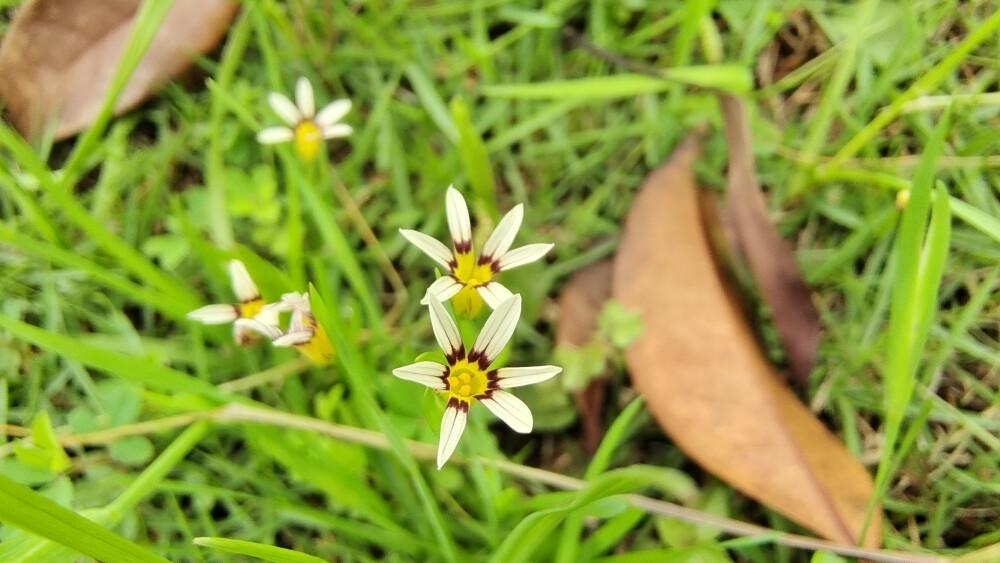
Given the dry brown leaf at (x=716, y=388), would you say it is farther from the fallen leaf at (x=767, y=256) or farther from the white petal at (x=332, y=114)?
the white petal at (x=332, y=114)

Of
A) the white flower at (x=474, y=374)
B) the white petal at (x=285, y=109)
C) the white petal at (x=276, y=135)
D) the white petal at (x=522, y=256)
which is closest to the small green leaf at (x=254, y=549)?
the white flower at (x=474, y=374)

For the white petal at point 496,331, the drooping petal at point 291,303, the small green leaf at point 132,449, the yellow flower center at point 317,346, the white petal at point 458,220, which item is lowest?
the small green leaf at point 132,449

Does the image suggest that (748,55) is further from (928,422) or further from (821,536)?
(821,536)

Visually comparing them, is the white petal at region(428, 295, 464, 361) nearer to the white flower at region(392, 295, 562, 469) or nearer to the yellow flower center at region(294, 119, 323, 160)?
the white flower at region(392, 295, 562, 469)

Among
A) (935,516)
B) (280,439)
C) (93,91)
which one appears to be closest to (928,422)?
(935,516)

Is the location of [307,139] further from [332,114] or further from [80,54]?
A: [80,54]

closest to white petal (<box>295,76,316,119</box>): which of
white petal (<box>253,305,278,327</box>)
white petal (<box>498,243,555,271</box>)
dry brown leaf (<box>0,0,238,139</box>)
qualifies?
dry brown leaf (<box>0,0,238,139</box>)

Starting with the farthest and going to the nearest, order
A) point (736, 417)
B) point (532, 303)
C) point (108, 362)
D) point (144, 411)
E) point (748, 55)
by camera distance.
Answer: point (748, 55), point (532, 303), point (144, 411), point (736, 417), point (108, 362)
